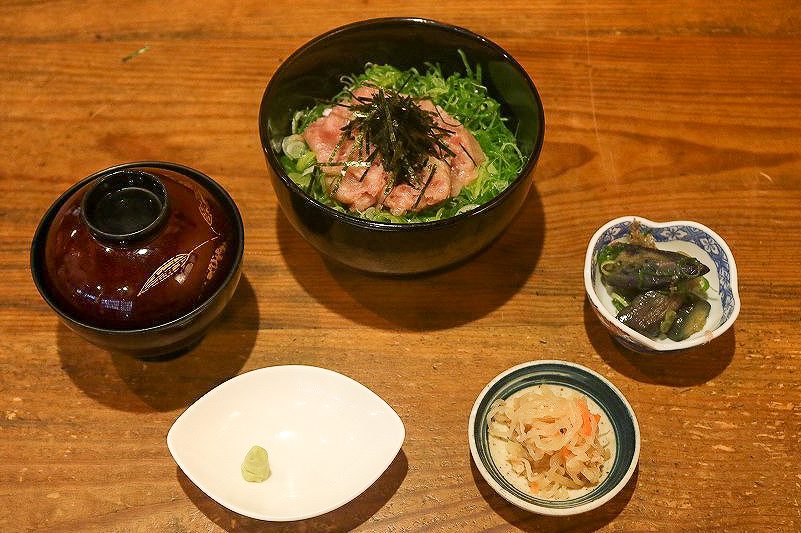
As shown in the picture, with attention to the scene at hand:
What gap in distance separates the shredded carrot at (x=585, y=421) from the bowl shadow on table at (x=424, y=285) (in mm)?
392

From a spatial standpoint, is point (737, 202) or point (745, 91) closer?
point (737, 202)

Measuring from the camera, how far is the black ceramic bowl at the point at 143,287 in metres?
1.67

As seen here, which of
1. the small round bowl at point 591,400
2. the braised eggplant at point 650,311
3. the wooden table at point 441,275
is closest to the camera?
the small round bowl at point 591,400

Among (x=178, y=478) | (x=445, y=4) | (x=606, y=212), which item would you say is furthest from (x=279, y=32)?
(x=178, y=478)

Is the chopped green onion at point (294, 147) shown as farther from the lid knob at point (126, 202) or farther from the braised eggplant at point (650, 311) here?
the braised eggplant at point (650, 311)

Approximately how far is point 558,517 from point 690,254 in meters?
0.82

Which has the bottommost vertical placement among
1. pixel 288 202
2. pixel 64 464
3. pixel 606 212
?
pixel 64 464

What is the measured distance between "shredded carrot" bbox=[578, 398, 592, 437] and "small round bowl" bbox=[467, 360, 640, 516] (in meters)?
0.07

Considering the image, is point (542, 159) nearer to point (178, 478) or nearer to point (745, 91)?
point (745, 91)

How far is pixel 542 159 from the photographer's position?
232 centimetres

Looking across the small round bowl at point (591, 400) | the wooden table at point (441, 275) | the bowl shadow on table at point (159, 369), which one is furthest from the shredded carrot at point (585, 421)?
the bowl shadow on table at point (159, 369)

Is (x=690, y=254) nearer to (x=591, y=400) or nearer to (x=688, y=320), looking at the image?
(x=688, y=320)

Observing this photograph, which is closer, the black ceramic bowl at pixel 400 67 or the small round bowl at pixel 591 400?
the small round bowl at pixel 591 400

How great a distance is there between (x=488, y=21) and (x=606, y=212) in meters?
0.89
